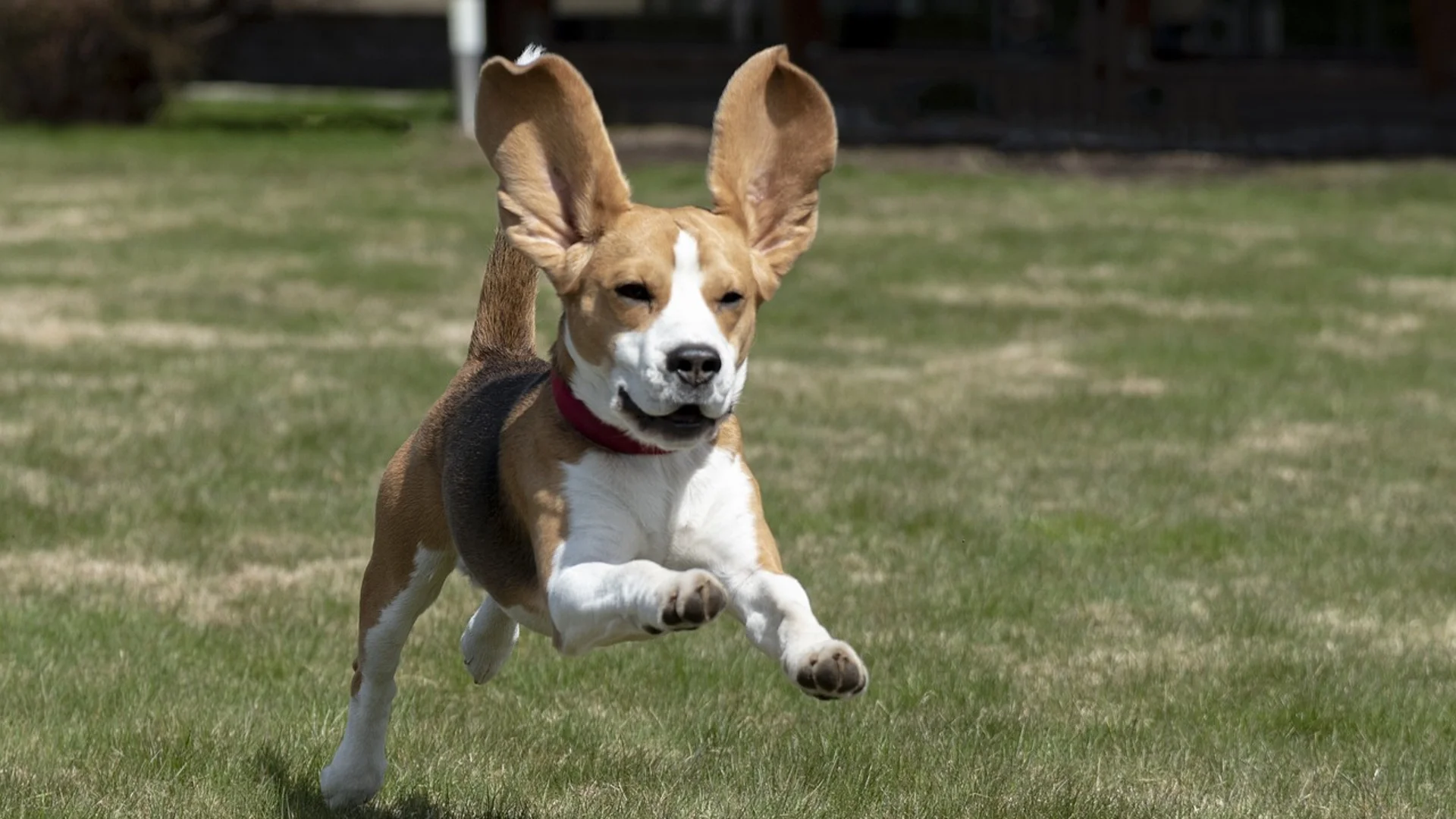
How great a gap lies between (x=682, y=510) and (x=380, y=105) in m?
37.4

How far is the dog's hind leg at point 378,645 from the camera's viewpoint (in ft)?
18.6

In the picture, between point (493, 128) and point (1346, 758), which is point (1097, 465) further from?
point (493, 128)

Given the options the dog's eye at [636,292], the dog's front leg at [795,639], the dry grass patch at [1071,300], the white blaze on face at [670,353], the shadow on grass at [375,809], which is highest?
the dog's eye at [636,292]

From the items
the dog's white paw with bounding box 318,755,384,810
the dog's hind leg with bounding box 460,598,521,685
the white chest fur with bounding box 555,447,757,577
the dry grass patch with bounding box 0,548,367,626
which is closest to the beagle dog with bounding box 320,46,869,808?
the white chest fur with bounding box 555,447,757,577

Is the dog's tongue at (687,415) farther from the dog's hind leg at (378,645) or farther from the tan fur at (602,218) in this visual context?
the dog's hind leg at (378,645)

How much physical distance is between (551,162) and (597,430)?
0.63 metres

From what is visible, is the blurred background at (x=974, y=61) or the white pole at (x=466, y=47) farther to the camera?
the white pole at (x=466, y=47)

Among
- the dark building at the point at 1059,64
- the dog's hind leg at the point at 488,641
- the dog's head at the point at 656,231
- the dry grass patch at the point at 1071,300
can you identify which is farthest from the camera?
the dark building at the point at 1059,64

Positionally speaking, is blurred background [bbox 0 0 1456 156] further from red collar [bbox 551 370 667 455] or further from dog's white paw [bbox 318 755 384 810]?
red collar [bbox 551 370 667 455]

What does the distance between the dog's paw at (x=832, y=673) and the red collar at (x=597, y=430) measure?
0.73 metres

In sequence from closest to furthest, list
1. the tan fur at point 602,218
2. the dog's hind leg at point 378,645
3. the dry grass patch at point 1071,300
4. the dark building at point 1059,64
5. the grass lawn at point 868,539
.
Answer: the tan fur at point 602,218 → the dog's hind leg at point 378,645 → the grass lawn at point 868,539 → the dry grass patch at point 1071,300 → the dark building at point 1059,64

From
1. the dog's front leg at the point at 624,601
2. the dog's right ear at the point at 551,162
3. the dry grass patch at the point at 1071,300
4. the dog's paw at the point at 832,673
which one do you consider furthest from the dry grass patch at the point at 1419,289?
the dog's paw at the point at 832,673

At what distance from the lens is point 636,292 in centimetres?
464

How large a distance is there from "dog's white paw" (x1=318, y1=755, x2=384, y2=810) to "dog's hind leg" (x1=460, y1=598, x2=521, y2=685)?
425 mm
